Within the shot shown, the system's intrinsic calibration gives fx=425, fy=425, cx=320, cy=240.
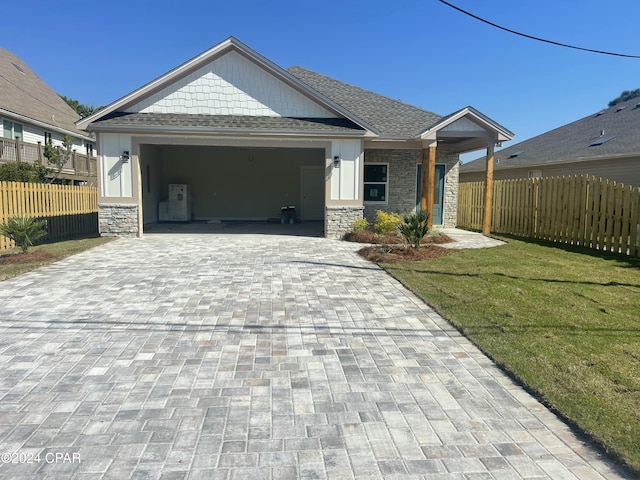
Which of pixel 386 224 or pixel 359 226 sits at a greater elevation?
pixel 386 224

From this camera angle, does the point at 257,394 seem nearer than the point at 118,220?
Yes

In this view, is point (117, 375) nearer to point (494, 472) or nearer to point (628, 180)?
point (494, 472)

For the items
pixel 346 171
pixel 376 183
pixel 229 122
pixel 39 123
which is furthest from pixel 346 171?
pixel 39 123

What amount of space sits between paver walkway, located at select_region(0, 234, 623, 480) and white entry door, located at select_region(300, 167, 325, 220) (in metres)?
13.9

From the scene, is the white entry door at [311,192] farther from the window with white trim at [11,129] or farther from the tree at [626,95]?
the tree at [626,95]

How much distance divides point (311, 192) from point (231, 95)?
749cm

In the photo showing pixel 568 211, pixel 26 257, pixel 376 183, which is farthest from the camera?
pixel 376 183

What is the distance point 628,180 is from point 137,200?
17.9m

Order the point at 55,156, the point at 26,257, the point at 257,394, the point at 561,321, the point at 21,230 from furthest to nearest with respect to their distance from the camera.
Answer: the point at 55,156 → the point at 21,230 → the point at 26,257 → the point at 561,321 → the point at 257,394

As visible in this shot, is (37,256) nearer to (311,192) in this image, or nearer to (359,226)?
(359,226)

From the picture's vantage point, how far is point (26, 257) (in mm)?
9398

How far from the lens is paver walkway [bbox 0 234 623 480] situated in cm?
268

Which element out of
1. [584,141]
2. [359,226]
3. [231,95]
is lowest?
[359,226]

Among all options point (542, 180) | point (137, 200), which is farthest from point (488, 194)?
point (137, 200)
